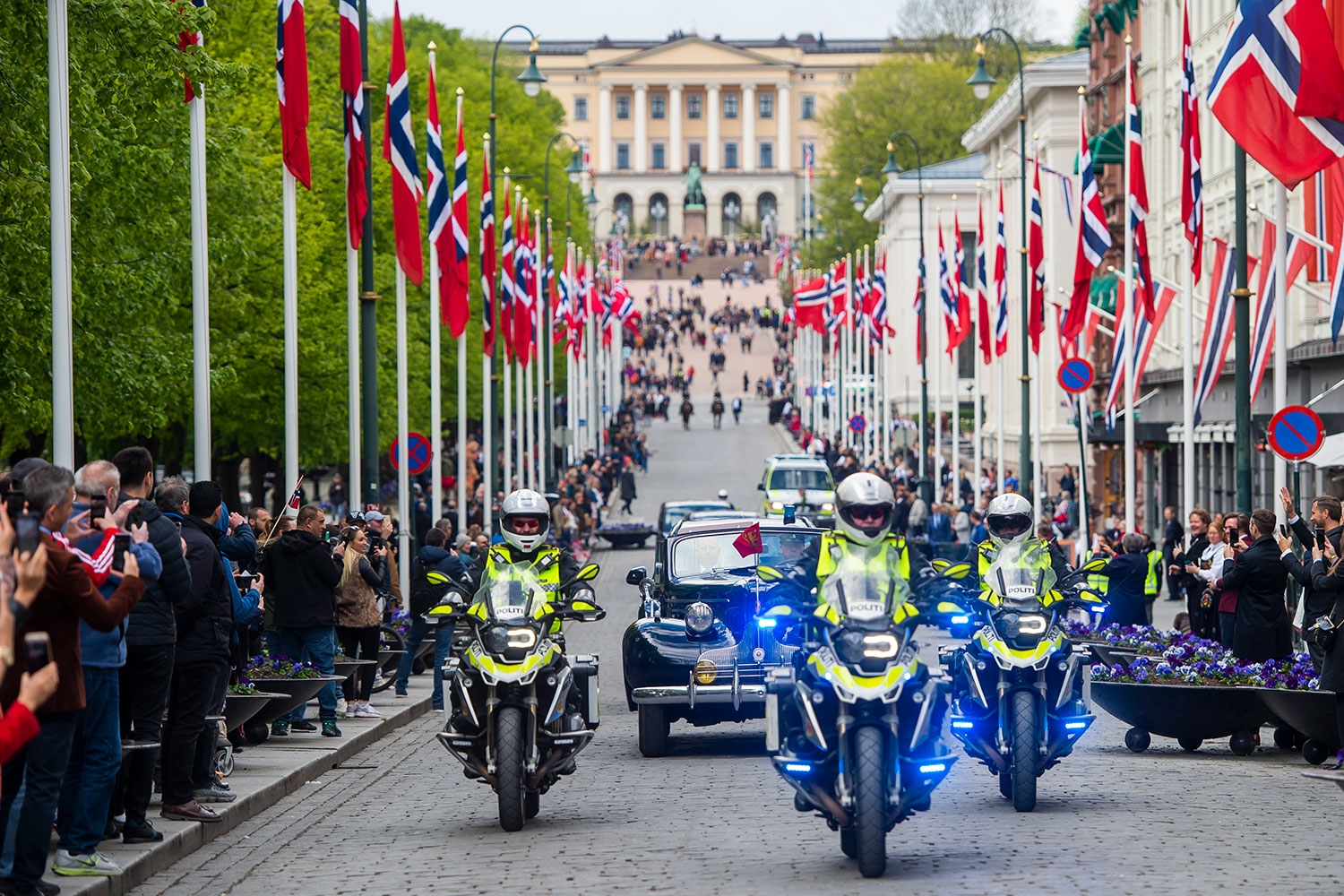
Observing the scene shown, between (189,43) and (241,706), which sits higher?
(189,43)

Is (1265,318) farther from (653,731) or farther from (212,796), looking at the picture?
(212,796)

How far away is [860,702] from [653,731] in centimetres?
605

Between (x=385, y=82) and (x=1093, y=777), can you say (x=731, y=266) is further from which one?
(x=1093, y=777)

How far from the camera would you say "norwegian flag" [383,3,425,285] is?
82.4 feet

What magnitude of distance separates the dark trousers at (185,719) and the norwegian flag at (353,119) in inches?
451

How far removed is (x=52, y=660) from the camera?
29.7 ft

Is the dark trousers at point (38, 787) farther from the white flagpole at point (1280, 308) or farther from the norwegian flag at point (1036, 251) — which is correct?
the norwegian flag at point (1036, 251)

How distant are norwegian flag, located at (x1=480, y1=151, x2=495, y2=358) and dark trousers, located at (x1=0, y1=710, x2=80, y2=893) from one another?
24.6 meters

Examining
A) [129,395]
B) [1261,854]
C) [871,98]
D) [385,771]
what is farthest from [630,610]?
[871,98]

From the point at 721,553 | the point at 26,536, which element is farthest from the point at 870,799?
the point at 721,553

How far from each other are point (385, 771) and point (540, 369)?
35810mm

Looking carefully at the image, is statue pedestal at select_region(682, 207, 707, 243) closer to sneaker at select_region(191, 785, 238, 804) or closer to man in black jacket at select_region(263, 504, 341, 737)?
man in black jacket at select_region(263, 504, 341, 737)

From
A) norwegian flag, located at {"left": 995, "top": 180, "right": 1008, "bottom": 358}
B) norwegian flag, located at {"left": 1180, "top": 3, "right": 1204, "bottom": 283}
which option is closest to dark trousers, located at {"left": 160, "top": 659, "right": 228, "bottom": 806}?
norwegian flag, located at {"left": 1180, "top": 3, "right": 1204, "bottom": 283}

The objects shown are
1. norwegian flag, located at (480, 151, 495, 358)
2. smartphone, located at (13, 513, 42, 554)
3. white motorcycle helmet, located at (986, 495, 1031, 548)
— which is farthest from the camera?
norwegian flag, located at (480, 151, 495, 358)
